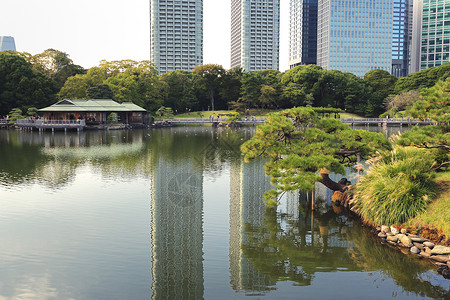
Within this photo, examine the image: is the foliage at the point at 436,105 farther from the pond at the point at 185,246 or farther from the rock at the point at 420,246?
the pond at the point at 185,246

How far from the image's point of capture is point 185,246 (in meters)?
13.3

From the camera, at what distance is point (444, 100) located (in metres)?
14.5

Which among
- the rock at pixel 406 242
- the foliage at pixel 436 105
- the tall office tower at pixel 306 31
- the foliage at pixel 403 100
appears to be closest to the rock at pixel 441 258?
the rock at pixel 406 242

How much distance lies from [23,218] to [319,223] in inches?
480

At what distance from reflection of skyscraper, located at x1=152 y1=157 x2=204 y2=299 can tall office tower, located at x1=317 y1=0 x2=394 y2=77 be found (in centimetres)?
14914

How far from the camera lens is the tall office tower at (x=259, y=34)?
176 m

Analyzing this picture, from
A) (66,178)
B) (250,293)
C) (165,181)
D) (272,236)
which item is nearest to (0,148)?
(66,178)

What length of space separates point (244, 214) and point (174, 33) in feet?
502

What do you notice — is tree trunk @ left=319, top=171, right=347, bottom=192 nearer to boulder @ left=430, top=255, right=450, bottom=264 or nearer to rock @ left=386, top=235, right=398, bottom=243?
rock @ left=386, top=235, right=398, bottom=243

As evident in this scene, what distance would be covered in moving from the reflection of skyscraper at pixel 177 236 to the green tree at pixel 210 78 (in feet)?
250

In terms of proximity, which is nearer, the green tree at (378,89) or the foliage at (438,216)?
the foliage at (438,216)

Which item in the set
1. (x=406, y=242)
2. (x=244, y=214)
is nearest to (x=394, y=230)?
(x=406, y=242)

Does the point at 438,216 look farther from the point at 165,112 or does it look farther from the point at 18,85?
the point at 165,112

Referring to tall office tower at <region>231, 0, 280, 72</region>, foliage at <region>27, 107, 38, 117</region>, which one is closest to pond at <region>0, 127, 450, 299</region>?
foliage at <region>27, 107, 38, 117</region>
